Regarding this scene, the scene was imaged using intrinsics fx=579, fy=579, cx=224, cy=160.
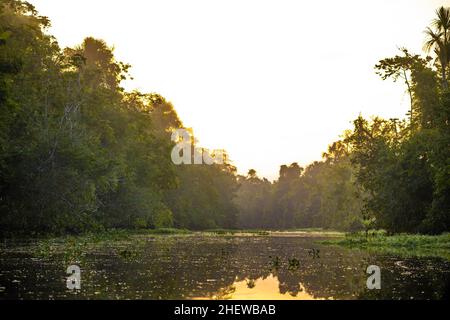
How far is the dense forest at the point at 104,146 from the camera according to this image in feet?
128

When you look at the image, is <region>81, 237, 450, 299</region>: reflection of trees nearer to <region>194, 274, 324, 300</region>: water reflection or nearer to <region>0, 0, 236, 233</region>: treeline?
<region>194, 274, 324, 300</region>: water reflection

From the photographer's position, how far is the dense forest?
39.1 metres

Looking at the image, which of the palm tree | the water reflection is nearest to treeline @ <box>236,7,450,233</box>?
the palm tree

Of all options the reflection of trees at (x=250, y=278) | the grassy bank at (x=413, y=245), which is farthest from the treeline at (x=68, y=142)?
the grassy bank at (x=413, y=245)

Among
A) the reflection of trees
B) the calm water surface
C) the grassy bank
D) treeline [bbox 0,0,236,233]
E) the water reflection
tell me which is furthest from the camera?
treeline [bbox 0,0,236,233]

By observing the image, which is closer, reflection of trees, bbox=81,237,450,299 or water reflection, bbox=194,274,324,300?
water reflection, bbox=194,274,324,300

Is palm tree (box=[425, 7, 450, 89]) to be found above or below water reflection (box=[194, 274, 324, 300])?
above

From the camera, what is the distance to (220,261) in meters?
23.2

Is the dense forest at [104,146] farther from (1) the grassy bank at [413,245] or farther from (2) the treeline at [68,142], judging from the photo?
(1) the grassy bank at [413,245]

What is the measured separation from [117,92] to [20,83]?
2506cm

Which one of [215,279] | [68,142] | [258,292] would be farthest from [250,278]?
[68,142]

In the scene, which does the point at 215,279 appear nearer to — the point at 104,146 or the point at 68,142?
the point at 68,142

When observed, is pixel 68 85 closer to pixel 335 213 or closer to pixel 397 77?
pixel 397 77
